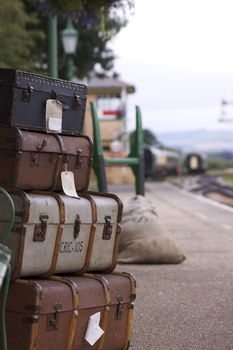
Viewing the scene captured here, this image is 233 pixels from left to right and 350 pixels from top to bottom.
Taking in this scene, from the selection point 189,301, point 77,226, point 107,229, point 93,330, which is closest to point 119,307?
point 93,330

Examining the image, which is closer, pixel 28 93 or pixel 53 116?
pixel 28 93

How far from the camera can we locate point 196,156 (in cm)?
9119

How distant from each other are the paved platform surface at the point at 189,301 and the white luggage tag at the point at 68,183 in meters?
1.27

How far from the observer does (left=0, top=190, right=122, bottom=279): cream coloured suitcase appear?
4.88m

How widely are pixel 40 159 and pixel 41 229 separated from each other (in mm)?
515

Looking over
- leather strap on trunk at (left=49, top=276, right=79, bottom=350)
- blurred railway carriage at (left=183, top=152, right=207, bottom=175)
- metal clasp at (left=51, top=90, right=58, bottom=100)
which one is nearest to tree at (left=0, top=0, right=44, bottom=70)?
metal clasp at (left=51, top=90, right=58, bottom=100)

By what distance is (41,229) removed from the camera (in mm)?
4977

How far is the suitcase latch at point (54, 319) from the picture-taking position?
4914mm

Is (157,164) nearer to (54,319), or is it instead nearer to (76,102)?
(76,102)

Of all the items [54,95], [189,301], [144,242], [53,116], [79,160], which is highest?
[54,95]

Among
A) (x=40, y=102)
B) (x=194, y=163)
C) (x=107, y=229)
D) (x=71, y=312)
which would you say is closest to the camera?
(x=71, y=312)

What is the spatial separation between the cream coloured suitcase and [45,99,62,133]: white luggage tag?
467 millimetres

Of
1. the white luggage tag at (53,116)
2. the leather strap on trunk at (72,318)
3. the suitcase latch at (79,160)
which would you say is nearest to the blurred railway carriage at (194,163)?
the suitcase latch at (79,160)

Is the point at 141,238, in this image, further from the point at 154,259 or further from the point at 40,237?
the point at 40,237
